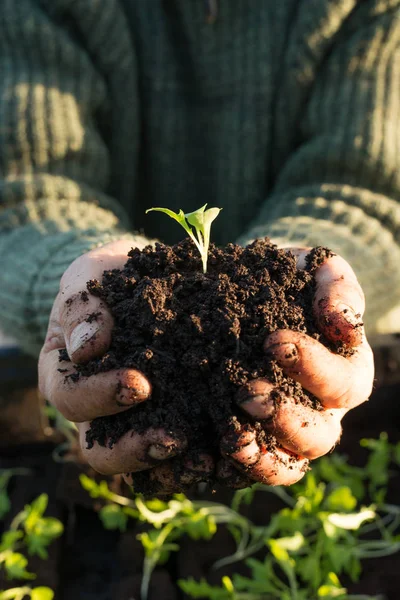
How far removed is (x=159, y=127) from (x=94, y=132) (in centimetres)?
25

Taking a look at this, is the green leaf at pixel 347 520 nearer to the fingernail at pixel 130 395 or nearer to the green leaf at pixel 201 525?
the green leaf at pixel 201 525

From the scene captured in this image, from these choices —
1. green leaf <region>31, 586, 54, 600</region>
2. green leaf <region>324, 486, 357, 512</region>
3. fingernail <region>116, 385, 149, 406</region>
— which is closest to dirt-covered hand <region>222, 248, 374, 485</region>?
fingernail <region>116, 385, 149, 406</region>

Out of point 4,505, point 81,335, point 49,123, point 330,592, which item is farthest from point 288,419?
point 49,123

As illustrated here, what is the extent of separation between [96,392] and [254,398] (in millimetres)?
200

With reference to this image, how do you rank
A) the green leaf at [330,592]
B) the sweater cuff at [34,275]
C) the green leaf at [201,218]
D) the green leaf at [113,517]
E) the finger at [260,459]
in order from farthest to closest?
the green leaf at [113,517]
the sweater cuff at [34,275]
the green leaf at [330,592]
the green leaf at [201,218]
the finger at [260,459]

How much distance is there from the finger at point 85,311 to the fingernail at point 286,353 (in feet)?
0.75

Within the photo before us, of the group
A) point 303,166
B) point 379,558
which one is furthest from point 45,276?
point 379,558

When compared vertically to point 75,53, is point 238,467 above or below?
below

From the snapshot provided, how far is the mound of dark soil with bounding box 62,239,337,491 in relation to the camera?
2.38 ft

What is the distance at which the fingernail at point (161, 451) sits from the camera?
701 mm

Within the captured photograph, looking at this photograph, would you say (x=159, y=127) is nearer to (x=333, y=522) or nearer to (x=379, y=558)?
(x=333, y=522)

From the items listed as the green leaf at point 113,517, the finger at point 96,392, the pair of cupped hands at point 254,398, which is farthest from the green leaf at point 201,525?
the finger at point 96,392

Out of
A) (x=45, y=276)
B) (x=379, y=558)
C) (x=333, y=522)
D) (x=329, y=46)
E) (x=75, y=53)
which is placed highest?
(x=329, y=46)

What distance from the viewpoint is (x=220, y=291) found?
784mm
